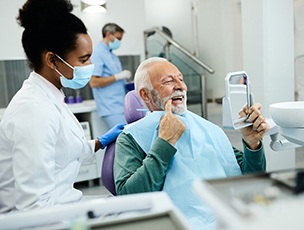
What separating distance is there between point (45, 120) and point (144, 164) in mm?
398

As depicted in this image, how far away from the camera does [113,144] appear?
5.11 ft

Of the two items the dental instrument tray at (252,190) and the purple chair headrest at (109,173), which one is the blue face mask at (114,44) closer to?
the purple chair headrest at (109,173)

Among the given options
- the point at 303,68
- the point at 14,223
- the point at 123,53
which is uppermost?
the point at 123,53

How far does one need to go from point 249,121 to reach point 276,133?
32 cm

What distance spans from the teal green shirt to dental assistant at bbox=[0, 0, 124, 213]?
0.64 feet

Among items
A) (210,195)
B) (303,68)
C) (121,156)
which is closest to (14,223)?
(210,195)

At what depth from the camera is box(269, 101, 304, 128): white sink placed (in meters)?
1.35

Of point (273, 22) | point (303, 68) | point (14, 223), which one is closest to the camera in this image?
point (14, 223)

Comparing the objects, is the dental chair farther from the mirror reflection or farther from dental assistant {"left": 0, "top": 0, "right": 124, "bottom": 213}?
the mirror reflection

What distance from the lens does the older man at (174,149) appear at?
1.20 meters

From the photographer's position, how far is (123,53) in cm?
364

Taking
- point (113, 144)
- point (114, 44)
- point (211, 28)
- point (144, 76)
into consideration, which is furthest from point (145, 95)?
A: point (211, 28)

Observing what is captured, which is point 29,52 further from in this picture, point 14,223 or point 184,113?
point 14,223

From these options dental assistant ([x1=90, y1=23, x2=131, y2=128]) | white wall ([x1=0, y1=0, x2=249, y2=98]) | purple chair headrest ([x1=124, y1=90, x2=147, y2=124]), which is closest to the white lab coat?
purple chair headrest ([x1=124, y1=90, x2=147, y2=124])
